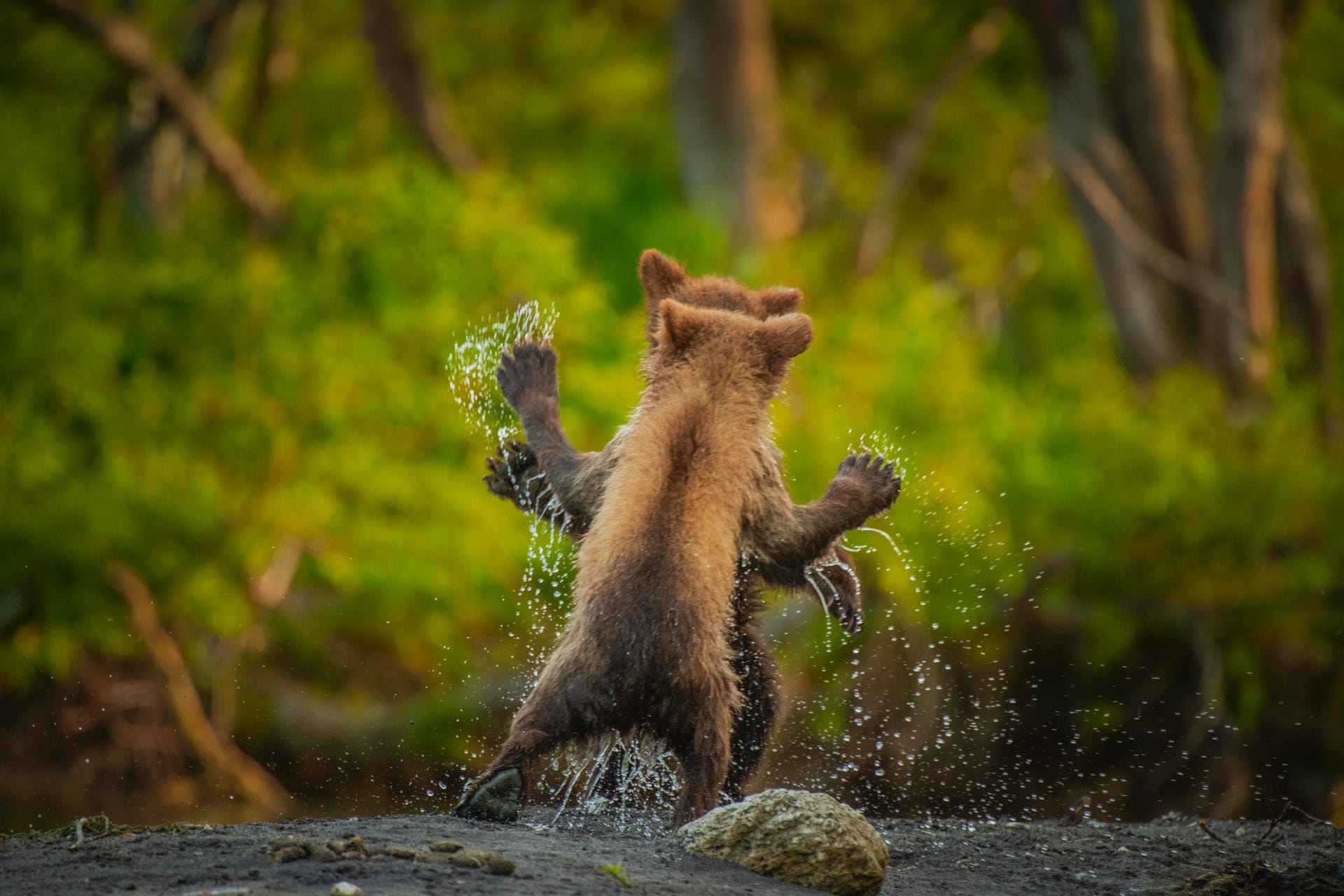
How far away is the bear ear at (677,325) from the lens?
5516 mm

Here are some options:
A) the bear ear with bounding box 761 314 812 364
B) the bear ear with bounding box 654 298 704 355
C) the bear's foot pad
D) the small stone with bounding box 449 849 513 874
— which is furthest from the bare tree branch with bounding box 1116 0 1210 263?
the small stone with bounding box 449 849 513 874

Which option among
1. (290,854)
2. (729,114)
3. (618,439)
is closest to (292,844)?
(290,854)

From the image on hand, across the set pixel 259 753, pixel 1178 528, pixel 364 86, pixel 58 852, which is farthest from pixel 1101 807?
pixel 364 86

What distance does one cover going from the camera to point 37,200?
1295cm

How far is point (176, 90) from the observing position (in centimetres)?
1475

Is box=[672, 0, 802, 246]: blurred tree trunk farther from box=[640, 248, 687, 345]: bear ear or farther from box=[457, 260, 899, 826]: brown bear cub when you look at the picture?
box=[457, 260, 899, 826]: brown bear cub

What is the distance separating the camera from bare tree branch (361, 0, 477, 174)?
647 inches

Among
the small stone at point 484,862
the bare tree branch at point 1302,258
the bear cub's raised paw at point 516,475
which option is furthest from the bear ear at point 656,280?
the bare tree branch at point 1302,258

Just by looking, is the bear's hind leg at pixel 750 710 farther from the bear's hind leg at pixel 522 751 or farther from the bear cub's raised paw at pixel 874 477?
the bear's hind leg at pixel 522 751

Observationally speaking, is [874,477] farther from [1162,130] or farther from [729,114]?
[729,114]

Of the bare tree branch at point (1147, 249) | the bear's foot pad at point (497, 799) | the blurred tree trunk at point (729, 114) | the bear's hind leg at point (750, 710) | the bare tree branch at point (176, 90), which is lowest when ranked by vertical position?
the bear's foot pad at point (497, 799)

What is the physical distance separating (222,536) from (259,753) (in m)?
1.90

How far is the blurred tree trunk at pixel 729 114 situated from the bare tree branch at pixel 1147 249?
354cm

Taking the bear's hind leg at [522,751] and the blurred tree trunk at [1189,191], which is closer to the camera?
the bear's hind leg at [522,751]
